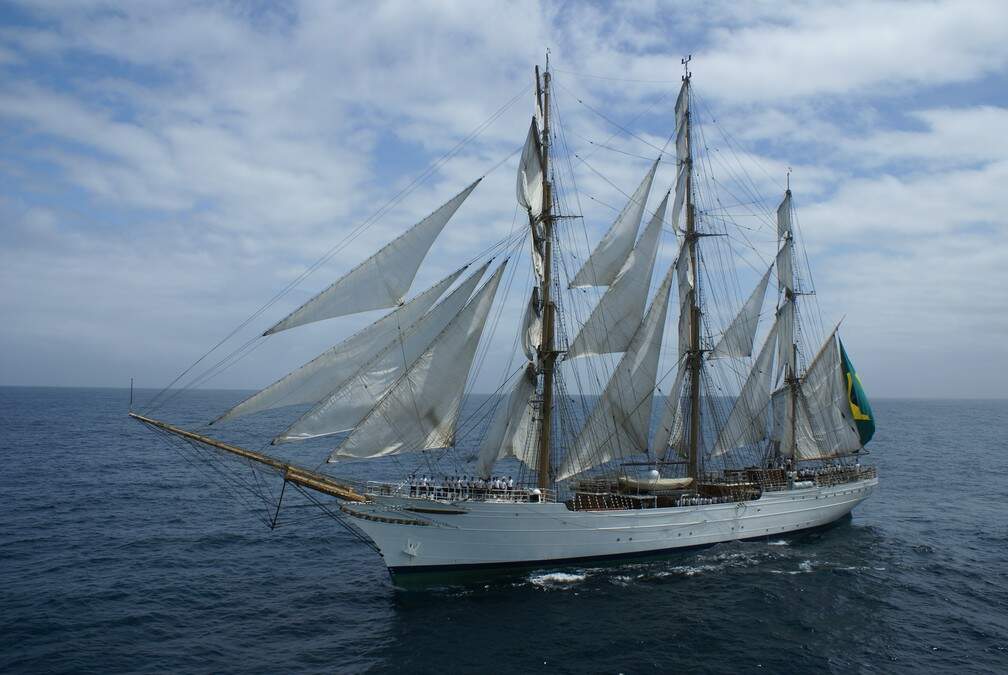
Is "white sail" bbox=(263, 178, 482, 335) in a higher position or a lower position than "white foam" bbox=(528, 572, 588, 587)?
higher

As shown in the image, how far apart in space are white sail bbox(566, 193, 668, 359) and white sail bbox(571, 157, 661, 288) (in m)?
0.84

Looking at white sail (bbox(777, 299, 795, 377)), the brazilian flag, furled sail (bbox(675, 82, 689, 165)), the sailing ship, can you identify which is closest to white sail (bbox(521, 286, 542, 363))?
the sailing ship

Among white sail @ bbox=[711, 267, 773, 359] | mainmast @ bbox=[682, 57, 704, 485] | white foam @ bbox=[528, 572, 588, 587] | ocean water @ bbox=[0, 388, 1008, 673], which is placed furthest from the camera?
white sail @ bbox=[711, 267, 773, 359]

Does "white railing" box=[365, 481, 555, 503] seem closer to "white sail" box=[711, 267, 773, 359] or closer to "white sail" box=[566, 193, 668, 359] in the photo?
"white sail" box=[566, 193, 668, 359]

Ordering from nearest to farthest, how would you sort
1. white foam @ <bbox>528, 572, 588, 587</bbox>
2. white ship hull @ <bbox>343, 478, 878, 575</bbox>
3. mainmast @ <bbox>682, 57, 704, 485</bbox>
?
white ship hull @ <bbox>343, 478, 878, 575</bbox> → white foam @ <bbox>528, 572, 588, 587</bbox> → mainmast @ <bbox>682, 57, 704, 485</bbox>

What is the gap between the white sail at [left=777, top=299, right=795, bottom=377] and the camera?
133 feet

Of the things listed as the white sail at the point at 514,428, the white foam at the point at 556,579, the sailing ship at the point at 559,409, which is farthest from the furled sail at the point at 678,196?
the white foam at the point at 556,579

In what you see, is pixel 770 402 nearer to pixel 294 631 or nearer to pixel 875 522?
pixel 875 522

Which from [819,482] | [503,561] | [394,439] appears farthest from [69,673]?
[819,482]

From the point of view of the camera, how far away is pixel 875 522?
128 feet

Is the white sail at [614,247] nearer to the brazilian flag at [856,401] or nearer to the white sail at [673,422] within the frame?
the white sail at [673,422]

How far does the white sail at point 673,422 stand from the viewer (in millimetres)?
36156

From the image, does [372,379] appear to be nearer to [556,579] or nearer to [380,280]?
[380,280]

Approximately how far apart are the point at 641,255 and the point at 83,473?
46.1 meters
